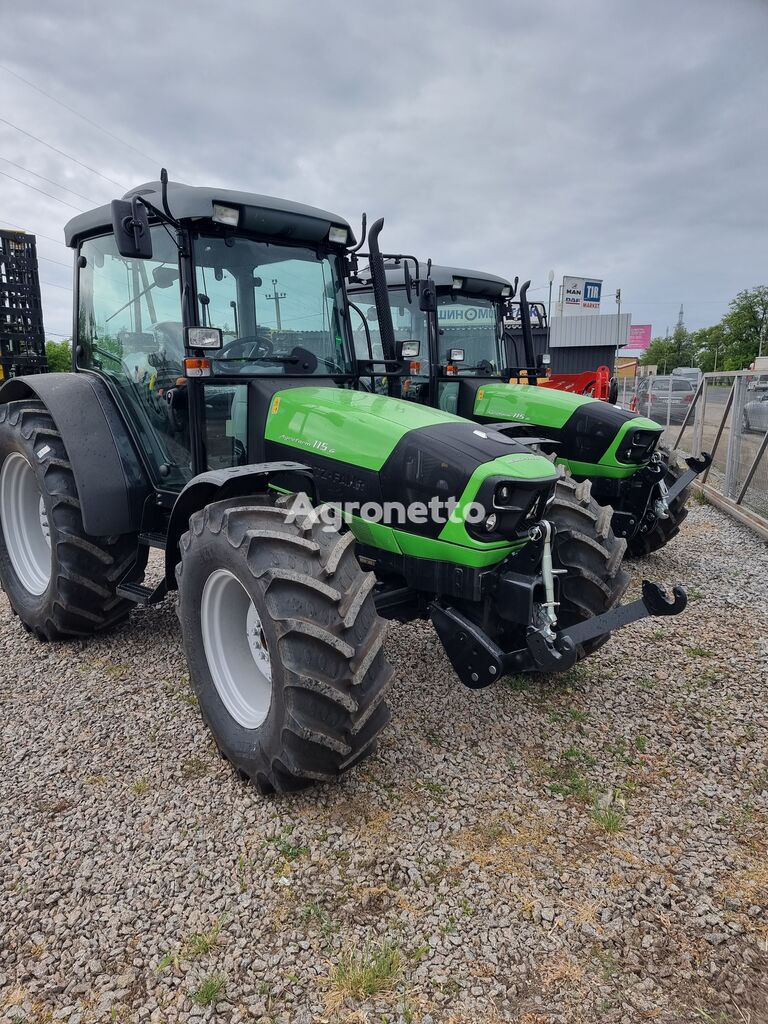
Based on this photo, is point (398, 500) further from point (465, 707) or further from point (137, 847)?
point (137, 847)

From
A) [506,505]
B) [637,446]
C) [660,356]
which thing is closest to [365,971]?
[506,505]

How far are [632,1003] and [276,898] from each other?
1.16 meters

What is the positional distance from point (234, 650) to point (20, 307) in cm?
659

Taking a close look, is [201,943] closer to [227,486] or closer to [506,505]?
[227,486]

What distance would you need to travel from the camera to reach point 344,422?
311 centimetres

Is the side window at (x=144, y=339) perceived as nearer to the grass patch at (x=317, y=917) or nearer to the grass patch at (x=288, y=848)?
the grass patch at (x=288, y=848)

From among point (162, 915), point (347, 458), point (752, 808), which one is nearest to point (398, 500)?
point (347, 458)

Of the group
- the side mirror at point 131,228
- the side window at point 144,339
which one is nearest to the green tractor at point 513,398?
the side window at point 144,339

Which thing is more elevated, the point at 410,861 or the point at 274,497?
the point at 274,497

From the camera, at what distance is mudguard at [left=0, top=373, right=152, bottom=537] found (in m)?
3.64

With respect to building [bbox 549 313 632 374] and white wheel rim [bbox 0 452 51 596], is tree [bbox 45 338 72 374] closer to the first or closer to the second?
white wheel rim [bbox 0 452 51 596]

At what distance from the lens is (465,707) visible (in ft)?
11.5

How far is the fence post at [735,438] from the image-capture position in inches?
323
